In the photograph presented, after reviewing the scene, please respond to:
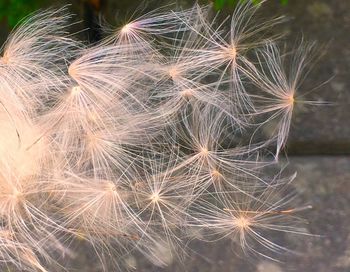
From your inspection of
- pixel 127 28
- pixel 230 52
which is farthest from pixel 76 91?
pixel 230 52

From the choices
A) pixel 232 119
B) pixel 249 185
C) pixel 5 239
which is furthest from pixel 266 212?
pixel 5 239

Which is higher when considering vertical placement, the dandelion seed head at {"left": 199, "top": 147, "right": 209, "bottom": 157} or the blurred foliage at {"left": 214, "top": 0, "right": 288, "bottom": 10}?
the blurred foliage at {"left": 214, "top": 0, "right": 288, "bottom": 10}

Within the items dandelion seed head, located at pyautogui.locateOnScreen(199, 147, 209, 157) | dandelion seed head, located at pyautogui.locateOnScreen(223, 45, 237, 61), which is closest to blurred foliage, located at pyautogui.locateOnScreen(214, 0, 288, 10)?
dandelion seed head, located at pyautogui.locateOnScreen(223, 45, 237, 61)

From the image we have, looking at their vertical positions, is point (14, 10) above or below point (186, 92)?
above

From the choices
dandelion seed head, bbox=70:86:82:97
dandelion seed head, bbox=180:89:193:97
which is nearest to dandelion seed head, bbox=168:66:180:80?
dandelion seed head, bbox=180:89:193:97

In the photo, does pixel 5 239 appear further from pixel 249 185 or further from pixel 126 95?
pixel 249 185

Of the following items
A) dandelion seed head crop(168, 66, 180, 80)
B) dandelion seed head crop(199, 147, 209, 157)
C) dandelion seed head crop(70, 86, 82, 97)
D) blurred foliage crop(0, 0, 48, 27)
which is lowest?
dandelion seed head crop(199, 147, 209, 157)

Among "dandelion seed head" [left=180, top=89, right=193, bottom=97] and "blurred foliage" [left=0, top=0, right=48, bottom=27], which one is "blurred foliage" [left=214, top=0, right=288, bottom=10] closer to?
"dandelion seed head" [left=180, top=89, right=193, bottom=97]

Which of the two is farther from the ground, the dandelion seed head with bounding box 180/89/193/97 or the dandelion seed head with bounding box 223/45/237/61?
the dandelion seed head with bounding box 223/45/237/61

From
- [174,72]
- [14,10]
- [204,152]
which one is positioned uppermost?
[14,10]

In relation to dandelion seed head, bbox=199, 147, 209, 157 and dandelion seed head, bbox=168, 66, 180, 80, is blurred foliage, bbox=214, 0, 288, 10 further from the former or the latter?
dandelion seed head, bbox=199, 147, 209, 157

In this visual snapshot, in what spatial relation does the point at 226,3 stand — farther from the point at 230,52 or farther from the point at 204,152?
the point at 204,152
